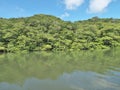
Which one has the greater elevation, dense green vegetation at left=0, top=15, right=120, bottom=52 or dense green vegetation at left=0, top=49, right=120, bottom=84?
dense green vegetation at left=0, top=15, right=120, bottom=52

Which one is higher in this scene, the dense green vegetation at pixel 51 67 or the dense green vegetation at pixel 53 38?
the dense green vegetation at pixel 53 38

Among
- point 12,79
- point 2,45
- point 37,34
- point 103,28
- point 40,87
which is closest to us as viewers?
point 40,87

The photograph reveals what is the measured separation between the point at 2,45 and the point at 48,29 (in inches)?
443

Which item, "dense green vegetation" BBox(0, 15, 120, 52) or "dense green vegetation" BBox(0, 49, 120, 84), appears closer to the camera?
"dense green vegetation" BBox(0, 49, 120, 84)

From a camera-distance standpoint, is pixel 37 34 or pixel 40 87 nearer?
pixel 40 87

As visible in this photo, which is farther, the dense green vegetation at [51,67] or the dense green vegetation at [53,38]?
the dense green vegetation at [53,38]

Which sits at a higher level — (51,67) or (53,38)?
(53,38)

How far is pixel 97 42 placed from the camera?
43.6m

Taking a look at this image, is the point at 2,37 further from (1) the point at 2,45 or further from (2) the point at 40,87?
(2) the point at 40,87

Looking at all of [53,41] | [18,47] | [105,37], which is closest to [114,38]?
[105,37]

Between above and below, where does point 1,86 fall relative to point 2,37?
below

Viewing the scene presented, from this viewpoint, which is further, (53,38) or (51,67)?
(53,38)

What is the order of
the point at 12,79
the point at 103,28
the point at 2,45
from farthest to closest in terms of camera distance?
the point at 103,28 < the point at 2,45 < the point at 12,79

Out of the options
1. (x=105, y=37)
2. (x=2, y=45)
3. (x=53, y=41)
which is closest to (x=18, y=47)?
(x=2, y=45)
